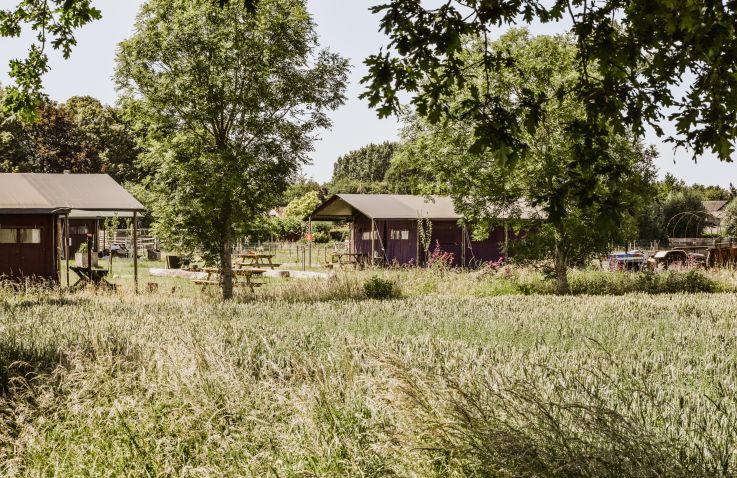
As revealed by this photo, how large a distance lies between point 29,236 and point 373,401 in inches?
847

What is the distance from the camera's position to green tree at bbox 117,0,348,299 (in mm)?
16688

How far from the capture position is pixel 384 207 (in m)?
35.2

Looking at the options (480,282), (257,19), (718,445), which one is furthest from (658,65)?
(480,282)

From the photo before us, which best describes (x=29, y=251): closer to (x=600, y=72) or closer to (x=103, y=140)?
(x=600, y=72)

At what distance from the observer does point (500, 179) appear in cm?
1991

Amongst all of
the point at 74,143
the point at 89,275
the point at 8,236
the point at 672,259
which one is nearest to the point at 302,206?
the point at 74,143

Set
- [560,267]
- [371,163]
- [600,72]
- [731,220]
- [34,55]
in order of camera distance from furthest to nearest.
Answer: [371,163] < [731,220] < [560,267] < [34,55] < [600,72]

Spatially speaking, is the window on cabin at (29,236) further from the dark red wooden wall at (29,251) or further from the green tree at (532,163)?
the green tree at (532,163)

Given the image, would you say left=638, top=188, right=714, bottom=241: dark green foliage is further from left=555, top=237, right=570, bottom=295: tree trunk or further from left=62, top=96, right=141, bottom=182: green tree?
left=62, top=96, right=141, bottom=182: green tree

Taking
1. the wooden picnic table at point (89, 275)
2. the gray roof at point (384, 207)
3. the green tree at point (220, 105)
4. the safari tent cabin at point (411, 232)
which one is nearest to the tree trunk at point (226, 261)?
the green tree at point (220, 105)

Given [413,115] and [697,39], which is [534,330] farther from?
[413,115]

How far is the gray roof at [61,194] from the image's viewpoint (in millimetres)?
22953

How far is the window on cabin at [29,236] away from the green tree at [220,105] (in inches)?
313

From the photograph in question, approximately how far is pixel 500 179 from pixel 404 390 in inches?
623
